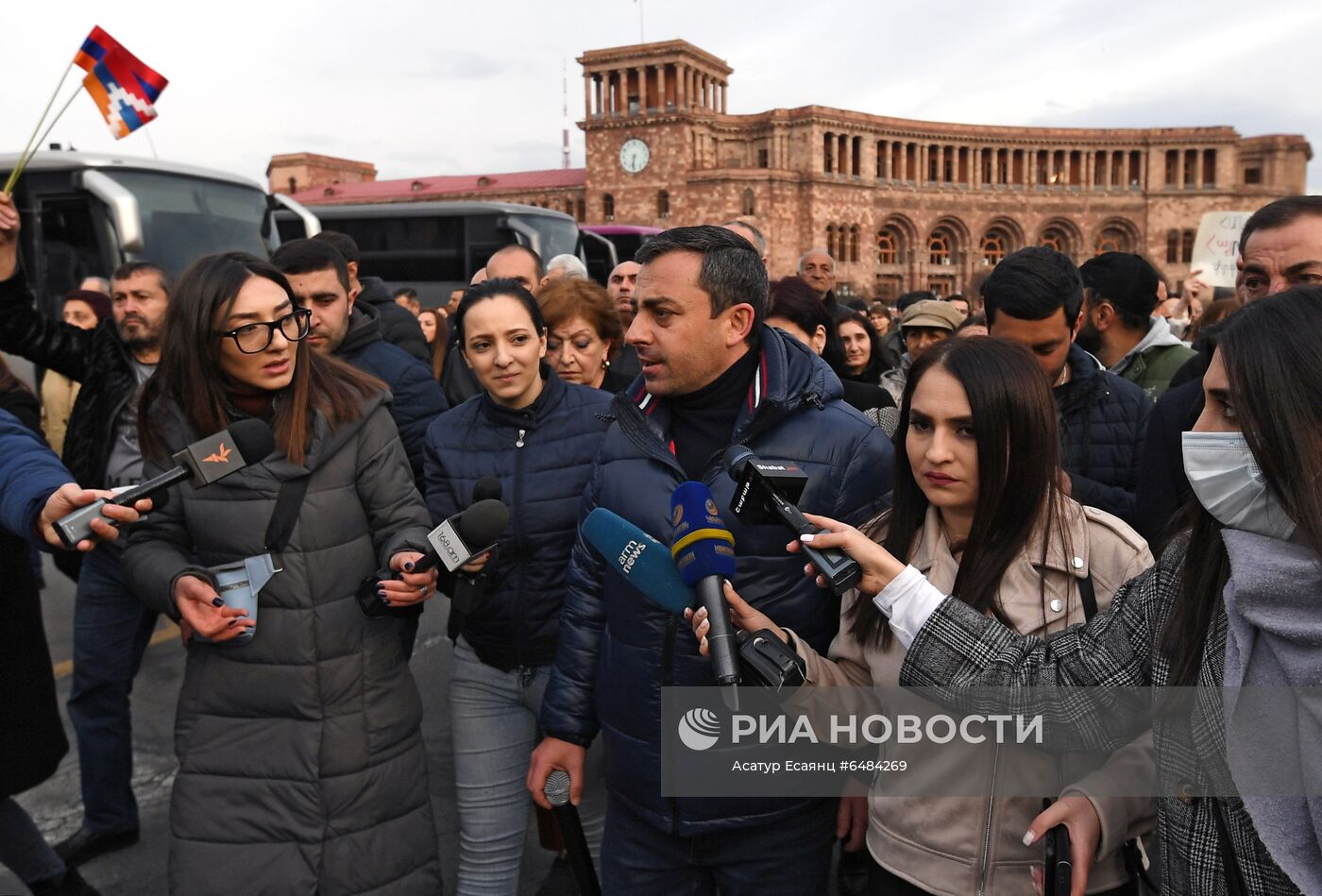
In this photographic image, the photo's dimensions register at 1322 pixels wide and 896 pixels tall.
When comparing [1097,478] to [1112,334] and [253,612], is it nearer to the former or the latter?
[1112,334]

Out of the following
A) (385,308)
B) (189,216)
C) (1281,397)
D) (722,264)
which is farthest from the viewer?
(189,216)

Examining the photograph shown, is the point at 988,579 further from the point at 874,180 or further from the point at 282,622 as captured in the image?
the point at 874,180

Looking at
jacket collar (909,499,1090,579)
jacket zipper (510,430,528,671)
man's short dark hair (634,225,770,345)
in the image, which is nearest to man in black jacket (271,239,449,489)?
jacket zipper (510,430,528,671)

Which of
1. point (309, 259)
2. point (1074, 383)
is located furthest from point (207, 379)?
point (1074, 383)

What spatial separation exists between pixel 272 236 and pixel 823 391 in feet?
35.6

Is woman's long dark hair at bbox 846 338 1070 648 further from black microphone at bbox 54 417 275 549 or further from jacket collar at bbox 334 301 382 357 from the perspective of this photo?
jacket collar at bbox 334 301 382 357

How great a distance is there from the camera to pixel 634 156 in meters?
39.4

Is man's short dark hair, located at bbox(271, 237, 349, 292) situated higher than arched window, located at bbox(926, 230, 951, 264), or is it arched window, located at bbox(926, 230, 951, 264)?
arched window, located at bbox(926, 230, 951, 264)

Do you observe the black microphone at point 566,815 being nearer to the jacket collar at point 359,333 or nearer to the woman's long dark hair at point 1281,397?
the woman's long dark hair at point 1281,397

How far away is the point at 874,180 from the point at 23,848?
43.1 meters

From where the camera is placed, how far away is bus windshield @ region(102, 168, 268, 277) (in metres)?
10.2

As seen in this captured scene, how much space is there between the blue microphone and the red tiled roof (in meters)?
41.3

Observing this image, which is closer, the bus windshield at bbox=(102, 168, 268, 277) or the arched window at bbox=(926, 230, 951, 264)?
the bus windshield at bbox=(102, 168, 268, 277)

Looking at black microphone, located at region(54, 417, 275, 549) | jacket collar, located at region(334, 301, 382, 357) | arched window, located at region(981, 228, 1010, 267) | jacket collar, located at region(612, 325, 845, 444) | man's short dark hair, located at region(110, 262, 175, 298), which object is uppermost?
arched window, located at region(981, 228, 1010, 267)
